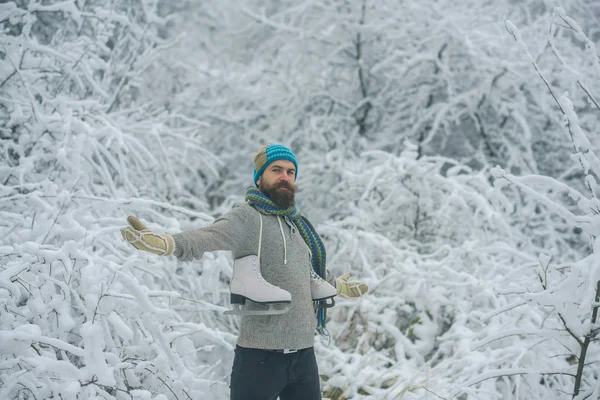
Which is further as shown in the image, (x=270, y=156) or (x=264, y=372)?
(x=270, y=156)

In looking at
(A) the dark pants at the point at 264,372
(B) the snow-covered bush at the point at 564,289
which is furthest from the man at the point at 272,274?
(B) the snow-covered bush at the point at 564,289

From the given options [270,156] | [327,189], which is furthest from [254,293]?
[327,189]

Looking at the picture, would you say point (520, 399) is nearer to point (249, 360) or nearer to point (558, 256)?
point (249, 360)

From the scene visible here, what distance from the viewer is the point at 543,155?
739 centimetres

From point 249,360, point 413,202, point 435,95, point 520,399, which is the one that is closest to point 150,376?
point 249,360

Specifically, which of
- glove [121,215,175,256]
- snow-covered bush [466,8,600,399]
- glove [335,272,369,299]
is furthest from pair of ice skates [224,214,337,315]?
snow-covered bush [466,8,600,399]

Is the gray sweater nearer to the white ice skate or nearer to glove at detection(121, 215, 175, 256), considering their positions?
the white ice skate

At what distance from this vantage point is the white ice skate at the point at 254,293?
189cm

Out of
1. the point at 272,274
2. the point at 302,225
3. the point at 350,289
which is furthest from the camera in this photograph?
the point at 350,289

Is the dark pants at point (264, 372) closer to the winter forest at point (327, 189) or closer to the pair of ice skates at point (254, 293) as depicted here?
the pair of ice skates at point (254, 293)

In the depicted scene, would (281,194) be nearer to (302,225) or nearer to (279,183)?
(279,183)

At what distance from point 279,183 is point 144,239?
2.31ft

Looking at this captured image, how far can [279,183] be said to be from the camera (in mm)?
2172

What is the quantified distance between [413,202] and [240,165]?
3.67 meters
